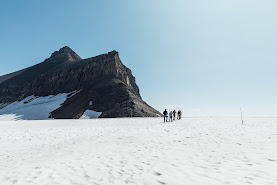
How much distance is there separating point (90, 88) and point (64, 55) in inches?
2962

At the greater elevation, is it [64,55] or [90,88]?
[64,55]

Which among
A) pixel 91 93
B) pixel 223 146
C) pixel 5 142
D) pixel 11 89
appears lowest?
pixel 5 142

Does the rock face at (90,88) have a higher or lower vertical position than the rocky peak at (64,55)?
lower

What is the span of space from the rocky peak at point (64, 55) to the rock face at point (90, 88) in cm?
1099

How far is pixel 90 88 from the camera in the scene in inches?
2494

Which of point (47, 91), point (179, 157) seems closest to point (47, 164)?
point (179, 157)

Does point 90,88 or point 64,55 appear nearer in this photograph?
point 90,88

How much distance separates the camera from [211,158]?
716 cm

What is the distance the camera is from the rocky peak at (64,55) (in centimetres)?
11943

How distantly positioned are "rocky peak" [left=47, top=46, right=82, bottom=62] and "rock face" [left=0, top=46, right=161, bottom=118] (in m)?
11.0

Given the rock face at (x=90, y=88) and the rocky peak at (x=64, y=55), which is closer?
the rock face at (x=90, y=88)

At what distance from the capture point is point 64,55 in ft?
405

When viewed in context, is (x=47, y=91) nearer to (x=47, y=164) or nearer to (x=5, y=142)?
(x=5, y=142)

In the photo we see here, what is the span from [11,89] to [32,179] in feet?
375
